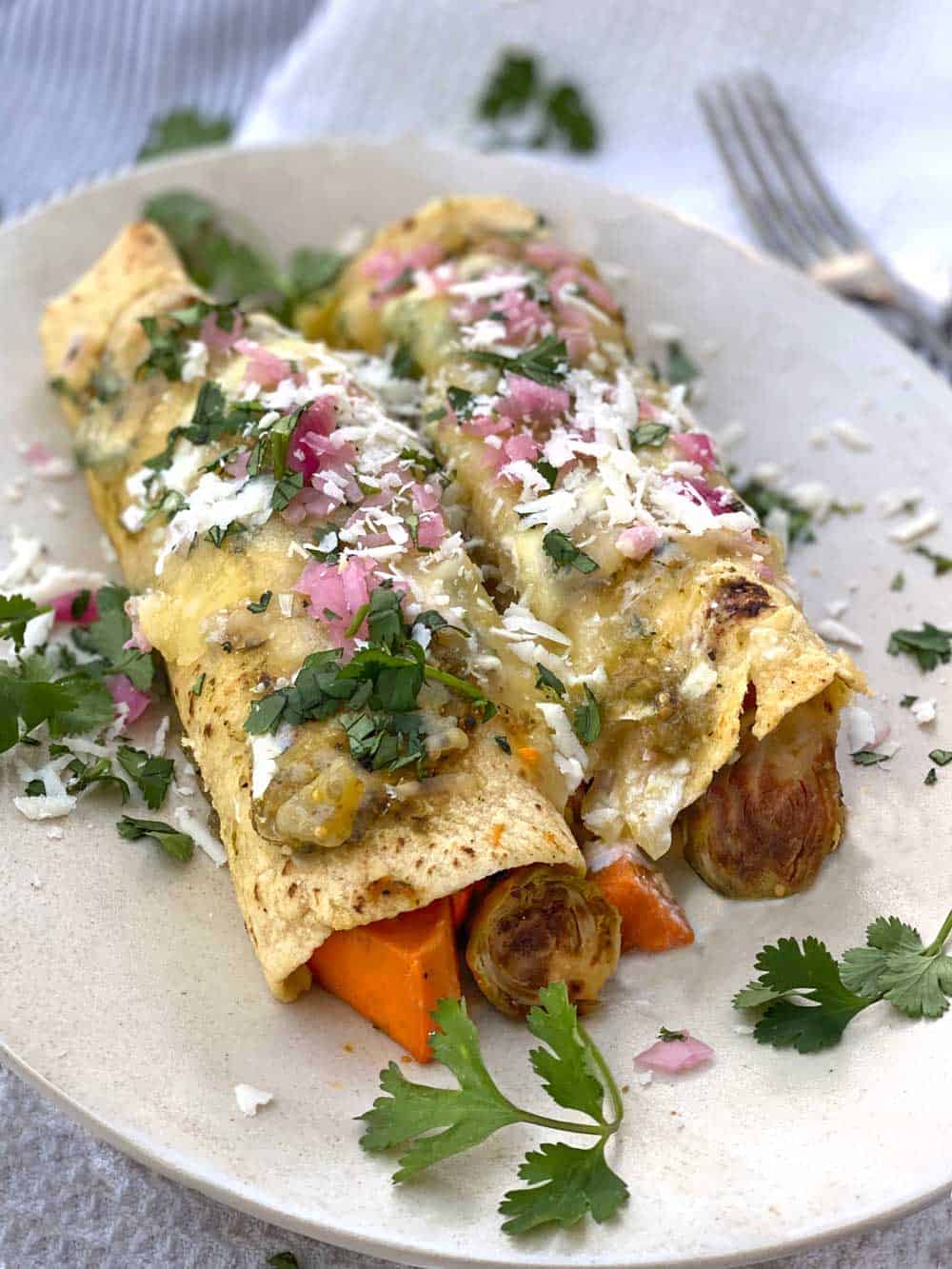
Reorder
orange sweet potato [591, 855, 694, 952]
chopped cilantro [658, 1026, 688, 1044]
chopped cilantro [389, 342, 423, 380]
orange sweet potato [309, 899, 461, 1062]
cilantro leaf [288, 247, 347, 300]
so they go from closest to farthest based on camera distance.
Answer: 1. orange sweet potato [309, 899, 461, 1062]
2. chopped cilantro [658, 1026, 688, 1044]
3. orange sweet potato [591, 855, 694, 952]
4. chopped cilantro [389, 342, 423, 380]
5. cilantro leaf [288, 247, 347, 300]

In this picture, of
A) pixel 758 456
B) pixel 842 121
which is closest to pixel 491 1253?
pixel 758 456

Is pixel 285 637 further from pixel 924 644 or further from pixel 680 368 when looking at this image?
pixel 680 368

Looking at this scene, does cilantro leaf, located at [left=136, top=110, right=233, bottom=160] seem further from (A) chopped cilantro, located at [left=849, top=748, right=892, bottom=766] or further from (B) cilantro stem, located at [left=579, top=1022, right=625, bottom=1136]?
(B) cilantro stem, located at [left=579, top=1022, right=625, bottom=1136]

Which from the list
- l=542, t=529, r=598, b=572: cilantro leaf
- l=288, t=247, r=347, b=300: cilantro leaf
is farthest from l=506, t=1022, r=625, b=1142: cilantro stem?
l=288, t=247, r=347, b=300: cilantro leaf

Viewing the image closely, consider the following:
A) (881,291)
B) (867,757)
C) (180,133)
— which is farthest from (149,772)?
(180,133)

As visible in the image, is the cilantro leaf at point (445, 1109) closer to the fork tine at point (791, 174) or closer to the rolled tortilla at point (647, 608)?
the rolled tortilla at point (647, 608)

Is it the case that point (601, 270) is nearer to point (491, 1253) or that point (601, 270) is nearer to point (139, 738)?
point (139, 738)
